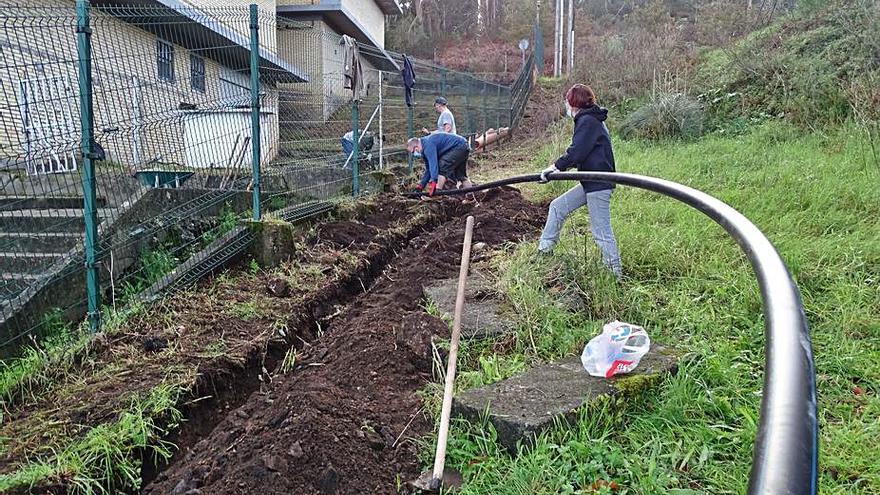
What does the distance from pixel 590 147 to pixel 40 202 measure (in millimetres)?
4270

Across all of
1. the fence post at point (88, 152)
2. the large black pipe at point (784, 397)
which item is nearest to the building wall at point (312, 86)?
the fence post at point (88, 152)

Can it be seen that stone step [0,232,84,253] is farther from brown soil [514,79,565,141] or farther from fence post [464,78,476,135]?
brown soil [514,79,565,141]

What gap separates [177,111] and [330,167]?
2.66 m

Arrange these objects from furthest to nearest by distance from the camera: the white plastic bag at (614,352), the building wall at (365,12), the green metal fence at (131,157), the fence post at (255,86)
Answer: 1. the building wall at (365,12)
2. the fence post at (255,86)
3. the green metal fence at (131,157)
4. the white plastic bag at (614,352)

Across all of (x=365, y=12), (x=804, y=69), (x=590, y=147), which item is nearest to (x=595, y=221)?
(x=590, y=147)

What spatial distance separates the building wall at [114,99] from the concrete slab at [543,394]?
301cm

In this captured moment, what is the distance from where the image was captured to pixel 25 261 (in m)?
4.24

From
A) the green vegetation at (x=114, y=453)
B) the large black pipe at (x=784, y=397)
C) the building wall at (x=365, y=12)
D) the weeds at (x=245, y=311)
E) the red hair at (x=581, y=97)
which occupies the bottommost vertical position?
the green vegetation at (x=114, y=453)

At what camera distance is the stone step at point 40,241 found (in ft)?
13.6

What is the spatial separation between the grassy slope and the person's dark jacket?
631mm

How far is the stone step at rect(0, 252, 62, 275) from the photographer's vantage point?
4168 mm

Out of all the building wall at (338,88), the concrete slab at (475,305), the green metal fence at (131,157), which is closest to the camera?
the concrete slab at (475,305)

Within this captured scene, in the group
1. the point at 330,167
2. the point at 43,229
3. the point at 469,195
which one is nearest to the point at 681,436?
the point at 43,229

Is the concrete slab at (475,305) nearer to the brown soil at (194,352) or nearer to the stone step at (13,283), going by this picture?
the brown soil at (194,352)
